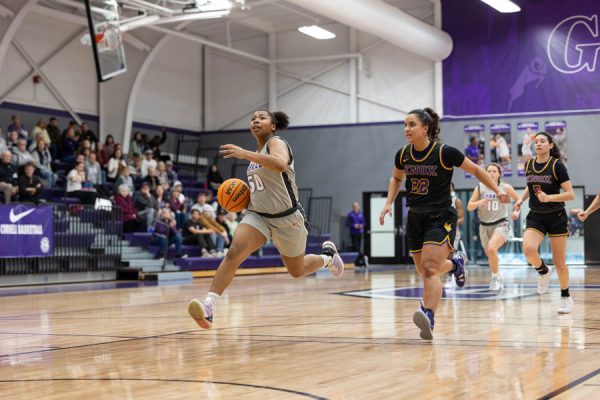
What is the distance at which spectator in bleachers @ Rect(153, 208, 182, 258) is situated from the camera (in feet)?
60.7

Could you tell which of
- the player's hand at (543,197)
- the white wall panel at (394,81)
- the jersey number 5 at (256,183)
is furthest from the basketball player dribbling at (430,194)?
the white wall panel at (394,81)

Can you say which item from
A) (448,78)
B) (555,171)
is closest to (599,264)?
(448,78)

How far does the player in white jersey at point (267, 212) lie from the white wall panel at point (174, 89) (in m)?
20.2

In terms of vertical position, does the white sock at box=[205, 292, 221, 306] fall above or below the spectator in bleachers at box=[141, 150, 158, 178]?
below

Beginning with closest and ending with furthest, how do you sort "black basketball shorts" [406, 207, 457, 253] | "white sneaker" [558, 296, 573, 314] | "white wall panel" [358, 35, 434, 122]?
"black basketball shorts" [406, 207, 457, 253]
"white sneaker" [558, 296, 573, 314]
"white wall panel" [358, 35, 434, 122]

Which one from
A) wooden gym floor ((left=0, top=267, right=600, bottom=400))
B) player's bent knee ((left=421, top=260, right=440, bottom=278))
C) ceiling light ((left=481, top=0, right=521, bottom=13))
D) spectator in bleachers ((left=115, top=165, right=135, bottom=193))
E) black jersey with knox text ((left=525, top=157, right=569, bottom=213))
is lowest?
wooden gym floor ((left=0, top=267, right=600, bottom=400))

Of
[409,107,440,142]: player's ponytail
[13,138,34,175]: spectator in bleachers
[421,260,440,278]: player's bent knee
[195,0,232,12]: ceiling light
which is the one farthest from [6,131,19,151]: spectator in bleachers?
[421,260,440,278]: player's bent knee

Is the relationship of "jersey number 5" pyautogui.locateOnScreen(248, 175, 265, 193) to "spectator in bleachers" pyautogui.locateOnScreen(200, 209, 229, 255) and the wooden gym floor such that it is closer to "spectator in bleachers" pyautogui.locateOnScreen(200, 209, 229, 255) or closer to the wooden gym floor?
the wooden gym floor

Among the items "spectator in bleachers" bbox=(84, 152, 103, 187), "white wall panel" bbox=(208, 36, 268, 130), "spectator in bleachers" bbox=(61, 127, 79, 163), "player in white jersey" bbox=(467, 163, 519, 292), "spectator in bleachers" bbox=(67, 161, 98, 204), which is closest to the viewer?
"player in white jersey" bbox=(467, 163, 519, 292)

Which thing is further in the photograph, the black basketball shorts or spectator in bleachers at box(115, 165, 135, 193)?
spectator in bleachers at box(115, 165, 135, 193)

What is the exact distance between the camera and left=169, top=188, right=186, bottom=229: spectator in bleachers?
2034cm

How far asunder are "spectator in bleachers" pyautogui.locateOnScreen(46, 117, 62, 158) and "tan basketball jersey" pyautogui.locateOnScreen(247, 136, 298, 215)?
15.1 m

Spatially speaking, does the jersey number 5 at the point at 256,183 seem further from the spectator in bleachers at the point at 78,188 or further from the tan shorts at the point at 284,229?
the spectator in bleachers at the point at 78,188

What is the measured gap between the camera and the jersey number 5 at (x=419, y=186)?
6.83m
